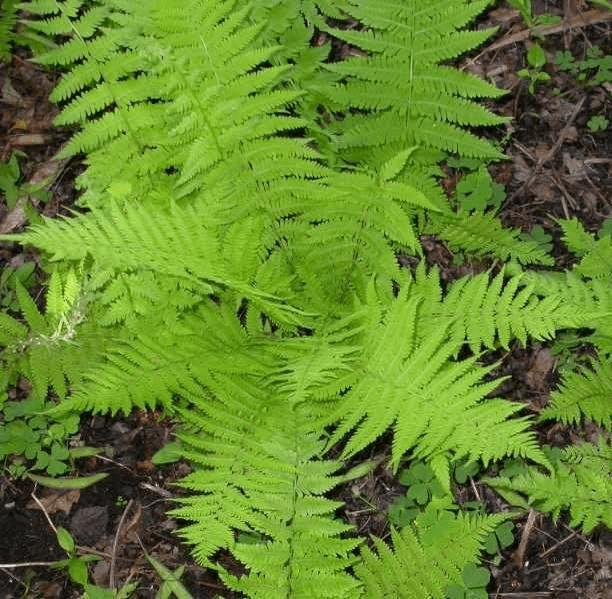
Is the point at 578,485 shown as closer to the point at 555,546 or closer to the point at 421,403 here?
the point at 555,546

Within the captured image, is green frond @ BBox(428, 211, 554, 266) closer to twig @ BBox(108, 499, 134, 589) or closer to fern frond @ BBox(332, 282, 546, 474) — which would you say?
fern frond @ BBox(332, 282, 546, 474)

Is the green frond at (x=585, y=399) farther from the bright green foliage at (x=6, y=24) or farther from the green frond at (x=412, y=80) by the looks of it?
the bright green foliage at (x=6, y=24)

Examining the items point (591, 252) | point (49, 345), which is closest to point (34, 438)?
point (49, 345)

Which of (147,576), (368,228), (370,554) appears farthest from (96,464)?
(368,228)

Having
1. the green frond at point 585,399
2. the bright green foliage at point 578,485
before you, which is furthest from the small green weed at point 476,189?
the bright green foliage at point 578,485

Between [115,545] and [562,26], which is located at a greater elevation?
[562,26]

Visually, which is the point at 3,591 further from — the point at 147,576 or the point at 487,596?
the point at 487,596
